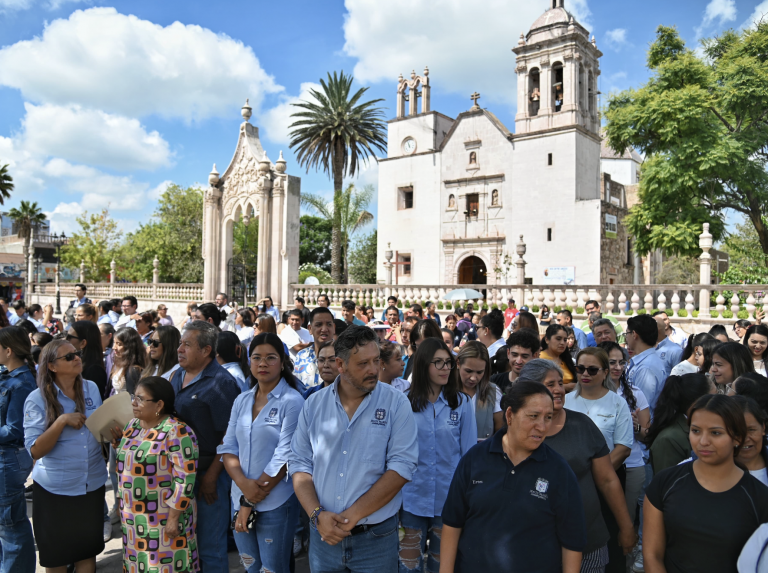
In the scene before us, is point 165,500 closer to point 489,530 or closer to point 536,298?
point 489,530

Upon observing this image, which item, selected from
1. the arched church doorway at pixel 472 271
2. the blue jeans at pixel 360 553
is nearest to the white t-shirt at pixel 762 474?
the blue jeans at pixel 360 553

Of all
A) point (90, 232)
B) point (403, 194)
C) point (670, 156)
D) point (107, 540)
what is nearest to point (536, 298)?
point (670, 156)

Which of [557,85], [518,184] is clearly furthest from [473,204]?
[557,85]

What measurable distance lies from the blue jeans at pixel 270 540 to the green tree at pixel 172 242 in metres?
39.6

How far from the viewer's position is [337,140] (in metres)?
35.1

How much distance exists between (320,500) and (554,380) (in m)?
1.54

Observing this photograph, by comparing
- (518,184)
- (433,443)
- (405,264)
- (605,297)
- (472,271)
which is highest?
(518,184)

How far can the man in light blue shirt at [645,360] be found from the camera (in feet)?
16.8

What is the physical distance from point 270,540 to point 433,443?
1.23m

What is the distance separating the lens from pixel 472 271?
3472 centimetres

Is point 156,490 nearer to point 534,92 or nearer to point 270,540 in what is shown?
point 270,540

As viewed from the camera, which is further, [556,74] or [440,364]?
[556,74]

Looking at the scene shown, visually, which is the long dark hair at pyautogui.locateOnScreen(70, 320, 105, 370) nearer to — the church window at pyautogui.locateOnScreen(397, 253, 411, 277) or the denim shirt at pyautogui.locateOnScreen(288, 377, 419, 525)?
the denim shirt at pyautogui.locateOnScreen(288, 377, 419, 525)

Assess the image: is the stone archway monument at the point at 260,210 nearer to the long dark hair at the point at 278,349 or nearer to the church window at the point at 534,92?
the long dark hair at the point at 278,349
